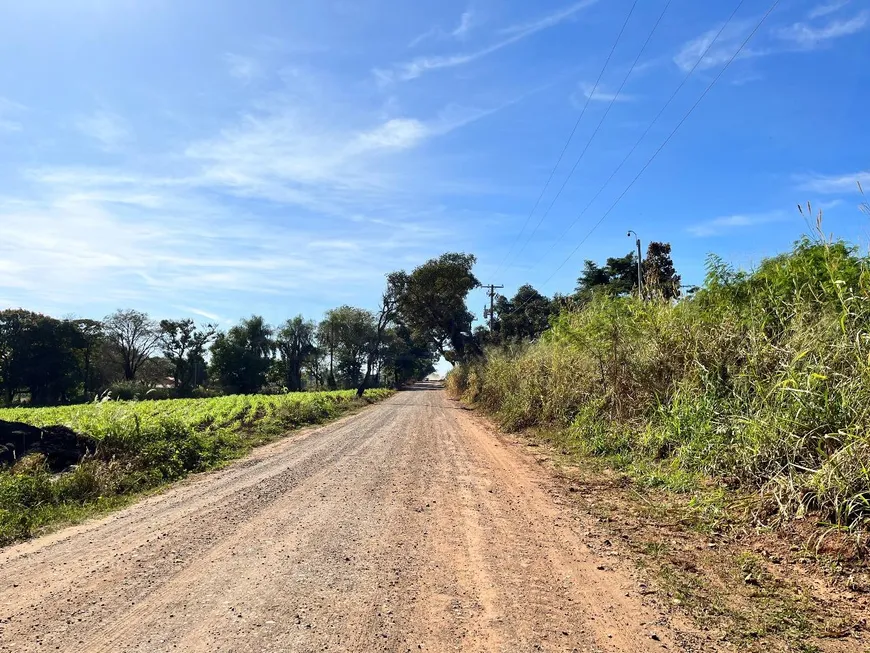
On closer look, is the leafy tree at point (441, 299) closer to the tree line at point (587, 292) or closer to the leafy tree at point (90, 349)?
the tree line at point (587, 292)

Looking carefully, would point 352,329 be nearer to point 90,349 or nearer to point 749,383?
point 90,349

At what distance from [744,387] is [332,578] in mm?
5233

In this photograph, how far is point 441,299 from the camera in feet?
115

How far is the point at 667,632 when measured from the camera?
311cm

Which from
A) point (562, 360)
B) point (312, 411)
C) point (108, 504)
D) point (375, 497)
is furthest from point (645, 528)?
point (312, 411)

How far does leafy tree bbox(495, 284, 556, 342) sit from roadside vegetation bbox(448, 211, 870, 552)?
3152cm

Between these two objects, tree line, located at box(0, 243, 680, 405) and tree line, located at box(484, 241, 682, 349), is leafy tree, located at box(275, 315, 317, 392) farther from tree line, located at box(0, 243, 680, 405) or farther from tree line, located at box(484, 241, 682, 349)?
tree line, located at box(484, 241, 682, 349)

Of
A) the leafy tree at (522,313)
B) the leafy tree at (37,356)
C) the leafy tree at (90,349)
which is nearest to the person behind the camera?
the leafy tree at (522,313)

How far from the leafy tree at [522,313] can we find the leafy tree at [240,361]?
34.8 metres

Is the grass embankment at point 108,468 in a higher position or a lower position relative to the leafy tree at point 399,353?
lower

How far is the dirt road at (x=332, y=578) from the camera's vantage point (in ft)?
10.2

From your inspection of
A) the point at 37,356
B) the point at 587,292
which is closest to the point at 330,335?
the point at 37,356

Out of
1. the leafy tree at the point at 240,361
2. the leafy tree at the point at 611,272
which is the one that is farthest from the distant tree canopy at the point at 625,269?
the leafy tree at the point at 240,361

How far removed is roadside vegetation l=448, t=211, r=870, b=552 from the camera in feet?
14.8
